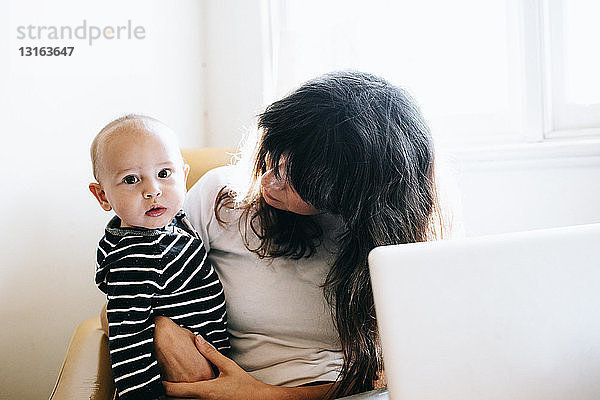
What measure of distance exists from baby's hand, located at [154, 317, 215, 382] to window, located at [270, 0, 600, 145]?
87 centimetres

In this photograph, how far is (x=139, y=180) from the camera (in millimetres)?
1056

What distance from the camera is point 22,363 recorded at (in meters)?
1.51

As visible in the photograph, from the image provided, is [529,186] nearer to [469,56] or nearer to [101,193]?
[469,56]

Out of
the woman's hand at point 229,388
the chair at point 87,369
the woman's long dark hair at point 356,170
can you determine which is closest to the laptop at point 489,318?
the woman's long dark hair at point 356,170

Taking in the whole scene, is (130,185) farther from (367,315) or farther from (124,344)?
(367,315)

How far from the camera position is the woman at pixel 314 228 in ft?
3.07

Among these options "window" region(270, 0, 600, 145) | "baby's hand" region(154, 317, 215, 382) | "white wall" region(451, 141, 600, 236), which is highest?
"window" region(270, 0, 600, 145)

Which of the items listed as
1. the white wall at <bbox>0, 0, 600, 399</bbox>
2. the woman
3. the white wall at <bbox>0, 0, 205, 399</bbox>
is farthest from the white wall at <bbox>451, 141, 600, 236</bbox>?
the white wall at <bbox>0, 0, 205, 399</bbox>

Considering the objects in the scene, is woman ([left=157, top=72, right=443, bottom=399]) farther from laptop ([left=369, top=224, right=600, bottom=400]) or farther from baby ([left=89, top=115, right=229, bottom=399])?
laptop ([left=369, top=224, right=600, bottom=400])

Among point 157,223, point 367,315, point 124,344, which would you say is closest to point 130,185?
point 157,223

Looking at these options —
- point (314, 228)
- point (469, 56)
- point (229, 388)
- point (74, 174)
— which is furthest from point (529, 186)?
point (74, 174)

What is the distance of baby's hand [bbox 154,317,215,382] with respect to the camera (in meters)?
1.04

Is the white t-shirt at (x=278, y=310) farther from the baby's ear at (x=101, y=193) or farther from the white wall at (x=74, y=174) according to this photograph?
the white wall at (x=74, y=174)

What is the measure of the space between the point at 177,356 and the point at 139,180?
307 millimetres
